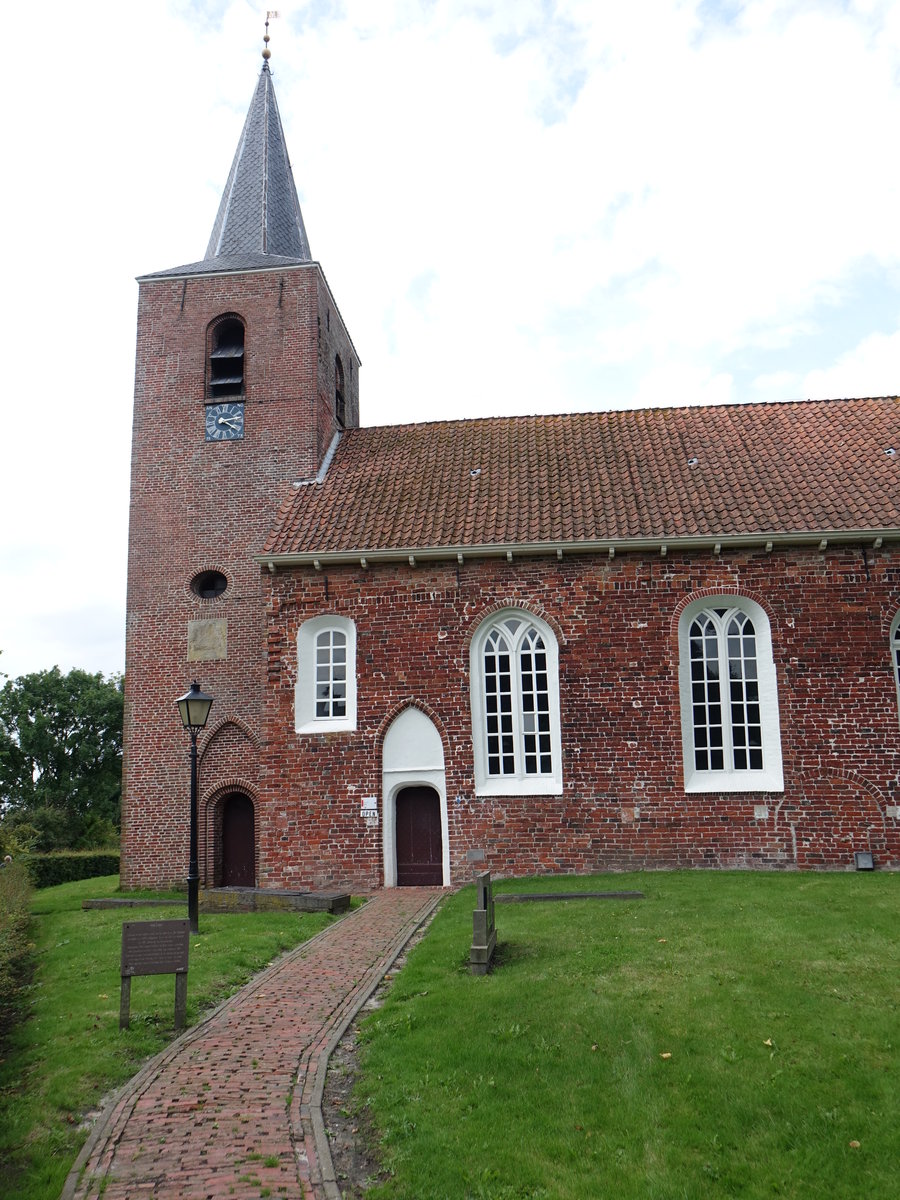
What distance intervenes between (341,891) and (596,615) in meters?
7.18

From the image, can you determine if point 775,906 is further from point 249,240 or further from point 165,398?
point 249,240

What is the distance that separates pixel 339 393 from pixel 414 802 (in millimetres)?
11971

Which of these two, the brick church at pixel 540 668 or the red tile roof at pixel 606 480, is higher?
the red tile roof at pixel 606 480

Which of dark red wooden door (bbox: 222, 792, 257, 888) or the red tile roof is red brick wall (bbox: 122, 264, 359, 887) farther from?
the red tile roof

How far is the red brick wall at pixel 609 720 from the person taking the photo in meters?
17.3

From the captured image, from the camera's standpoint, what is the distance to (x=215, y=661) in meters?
21.0

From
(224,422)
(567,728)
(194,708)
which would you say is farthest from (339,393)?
(194,708)

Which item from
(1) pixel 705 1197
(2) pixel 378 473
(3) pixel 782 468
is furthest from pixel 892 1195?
(2) pixel 378 473

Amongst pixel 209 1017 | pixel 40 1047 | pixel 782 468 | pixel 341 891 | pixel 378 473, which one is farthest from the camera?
pixel 378 473

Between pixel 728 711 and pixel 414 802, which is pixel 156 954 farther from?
pixel 728 711

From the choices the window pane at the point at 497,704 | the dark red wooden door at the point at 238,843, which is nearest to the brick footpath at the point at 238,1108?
the window pane at the point at 497,704

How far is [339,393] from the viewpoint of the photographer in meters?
25.4

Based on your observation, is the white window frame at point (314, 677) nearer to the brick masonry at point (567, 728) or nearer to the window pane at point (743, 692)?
the brick masonry at point (567, 728)

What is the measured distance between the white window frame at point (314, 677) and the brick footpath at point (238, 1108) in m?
8.13
